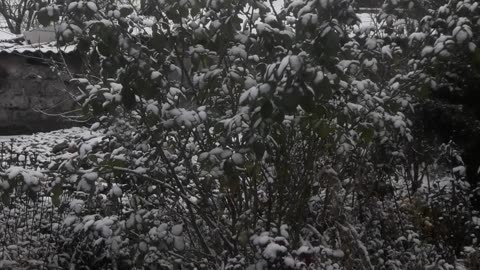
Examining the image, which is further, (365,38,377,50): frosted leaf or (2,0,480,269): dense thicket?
(365,38,377,50): frosted leaf

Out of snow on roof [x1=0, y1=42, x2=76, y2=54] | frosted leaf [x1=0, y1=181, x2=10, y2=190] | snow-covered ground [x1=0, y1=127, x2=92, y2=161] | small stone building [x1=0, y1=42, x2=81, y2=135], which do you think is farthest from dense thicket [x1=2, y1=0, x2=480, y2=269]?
small stone building [x1=0, y1=42, x2=81, y2=135]

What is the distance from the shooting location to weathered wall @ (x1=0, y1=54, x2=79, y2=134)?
465 inches

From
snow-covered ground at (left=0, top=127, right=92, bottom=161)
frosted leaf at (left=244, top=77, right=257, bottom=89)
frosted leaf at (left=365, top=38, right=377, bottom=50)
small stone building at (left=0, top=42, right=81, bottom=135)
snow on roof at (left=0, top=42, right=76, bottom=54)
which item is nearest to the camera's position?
frosted leaf at (left=244, top=77, right=257, bottom=89)

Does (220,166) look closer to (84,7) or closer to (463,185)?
(84,7)

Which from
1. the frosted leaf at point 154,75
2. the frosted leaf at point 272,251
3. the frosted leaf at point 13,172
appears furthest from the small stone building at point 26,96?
the frosted leaf at point 272,251

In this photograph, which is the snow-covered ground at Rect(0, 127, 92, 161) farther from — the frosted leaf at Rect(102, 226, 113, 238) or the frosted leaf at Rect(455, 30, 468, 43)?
the frosted leaf at Rect(455, 30, 468, 43)

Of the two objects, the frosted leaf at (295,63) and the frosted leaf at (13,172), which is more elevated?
the frosted leaf at (295,63)

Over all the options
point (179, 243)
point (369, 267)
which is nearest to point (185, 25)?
point (179, 243)

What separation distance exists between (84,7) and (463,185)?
398cm

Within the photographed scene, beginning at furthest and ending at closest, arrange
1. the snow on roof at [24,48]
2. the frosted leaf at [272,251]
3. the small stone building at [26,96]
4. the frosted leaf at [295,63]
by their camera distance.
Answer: the small stone building at [26,96]
the snow on roof at [24,48]
the frosted leaf at [272,251]
the frosted leaf at [295,63]

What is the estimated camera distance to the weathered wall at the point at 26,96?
1180 cm

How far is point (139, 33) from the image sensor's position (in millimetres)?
3488

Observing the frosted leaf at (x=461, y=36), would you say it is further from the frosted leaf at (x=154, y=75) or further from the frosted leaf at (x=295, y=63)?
the frosted leaf at (x=154, y=75)

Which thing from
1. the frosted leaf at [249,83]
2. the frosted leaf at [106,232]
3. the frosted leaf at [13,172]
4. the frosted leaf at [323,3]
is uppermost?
the frosted leaf at [323,3]
